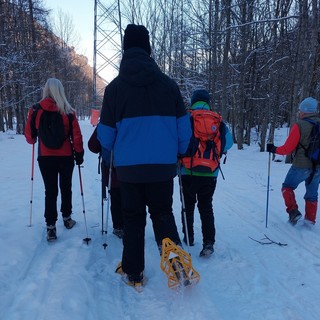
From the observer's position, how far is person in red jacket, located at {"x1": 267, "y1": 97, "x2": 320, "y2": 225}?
502 centimetres

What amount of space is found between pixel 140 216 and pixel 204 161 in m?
1.16

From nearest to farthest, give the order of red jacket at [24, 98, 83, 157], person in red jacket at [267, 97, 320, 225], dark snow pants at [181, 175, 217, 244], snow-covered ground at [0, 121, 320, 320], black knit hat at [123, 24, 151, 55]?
snow-covered ground at [0, 121, 320, 320] → black knit hat at [123, 24, 151, 55] → dark snow pants at [181, 175, 217, 244] → red jacket at [24, 98, 83, 157] → person in red jacket at [267, 97, 320, 225]

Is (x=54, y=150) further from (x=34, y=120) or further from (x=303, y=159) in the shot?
(x=303, y=159)

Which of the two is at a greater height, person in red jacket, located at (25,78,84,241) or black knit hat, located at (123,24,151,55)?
black knit hat, located at (123,24,151,55)

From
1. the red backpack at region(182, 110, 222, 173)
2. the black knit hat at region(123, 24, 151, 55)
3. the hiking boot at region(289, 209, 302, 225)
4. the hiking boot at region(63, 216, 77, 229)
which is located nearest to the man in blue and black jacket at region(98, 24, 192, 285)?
the black knit hat at region(123, 24, 151, 55)

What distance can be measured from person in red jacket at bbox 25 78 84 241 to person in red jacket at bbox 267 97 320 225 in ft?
10.1

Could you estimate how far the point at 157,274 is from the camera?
12.1 feet

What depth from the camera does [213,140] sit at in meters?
4.11

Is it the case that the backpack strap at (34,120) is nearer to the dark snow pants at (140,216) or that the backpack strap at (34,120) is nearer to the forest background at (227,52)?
the dark snow pants at (140,216)

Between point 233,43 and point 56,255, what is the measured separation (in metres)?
20.0

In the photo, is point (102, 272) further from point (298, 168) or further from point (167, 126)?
point (298, 168)

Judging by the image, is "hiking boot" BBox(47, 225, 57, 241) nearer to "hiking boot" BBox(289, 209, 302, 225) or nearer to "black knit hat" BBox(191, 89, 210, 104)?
"black knit hat" BBox(191, 89, 210, 104)

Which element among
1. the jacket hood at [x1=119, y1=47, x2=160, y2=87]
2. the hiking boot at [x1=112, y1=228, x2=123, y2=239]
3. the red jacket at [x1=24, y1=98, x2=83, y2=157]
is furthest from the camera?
the hiking boot at [x1=112, y1=228, x2=123, y2=239]

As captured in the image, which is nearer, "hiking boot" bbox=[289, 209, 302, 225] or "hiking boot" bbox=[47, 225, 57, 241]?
"hiking boot" bbox=[47, 225, 57, 241]
